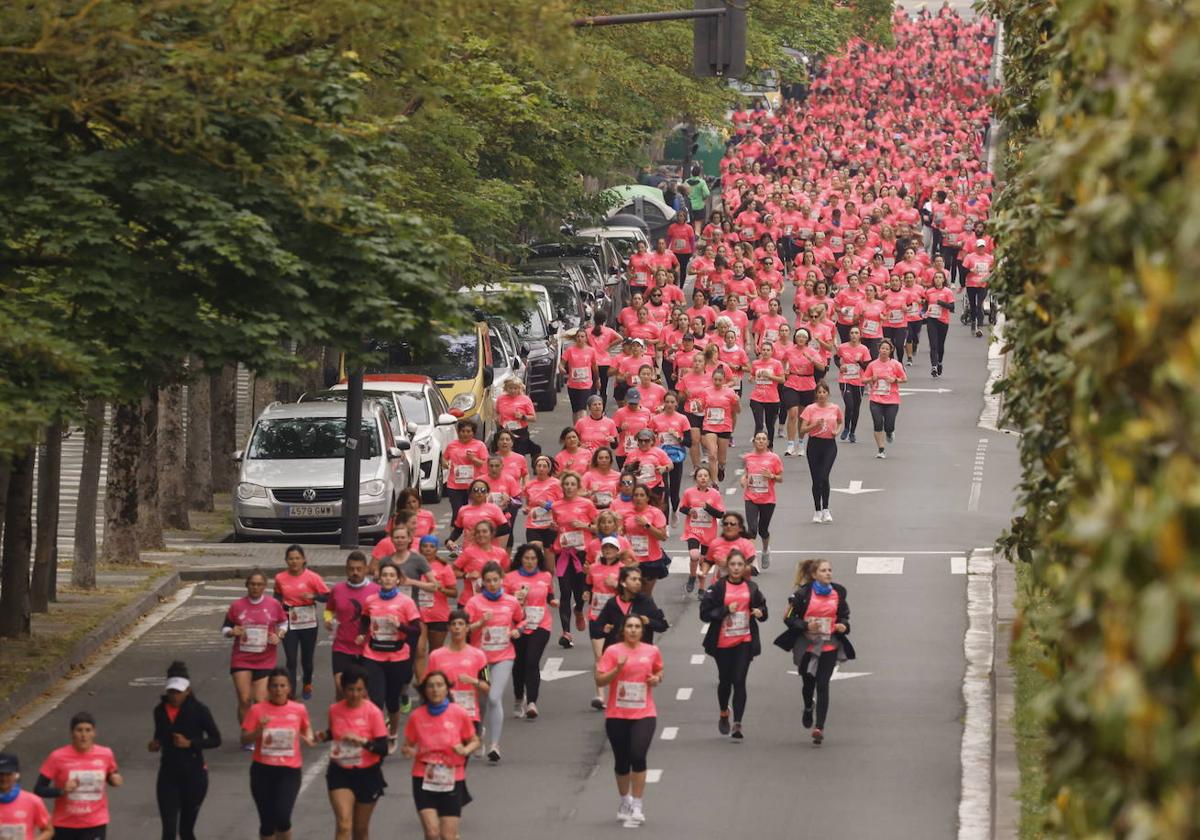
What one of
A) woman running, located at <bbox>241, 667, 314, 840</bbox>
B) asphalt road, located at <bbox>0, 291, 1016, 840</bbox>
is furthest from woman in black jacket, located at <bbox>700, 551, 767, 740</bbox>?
woman running, located at <bbox>241, 667, 314, 840</bbox>

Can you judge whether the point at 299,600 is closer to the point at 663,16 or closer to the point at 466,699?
the point at 466,699

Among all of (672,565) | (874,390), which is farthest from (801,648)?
(874,390)

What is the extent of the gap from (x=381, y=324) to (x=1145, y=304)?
39.3 ft

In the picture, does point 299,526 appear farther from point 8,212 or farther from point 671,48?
point 671,48

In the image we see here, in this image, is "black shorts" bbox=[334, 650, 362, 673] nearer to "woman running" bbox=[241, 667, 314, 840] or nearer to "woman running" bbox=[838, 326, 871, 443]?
"woman running" bbox=[241, 667, 314, 840]

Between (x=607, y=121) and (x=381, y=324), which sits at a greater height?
(x=607, y=121)

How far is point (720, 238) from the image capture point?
4875 cm

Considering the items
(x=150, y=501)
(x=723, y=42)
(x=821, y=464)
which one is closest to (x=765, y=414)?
(x=821, y=464)

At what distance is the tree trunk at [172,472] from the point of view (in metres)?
30.4

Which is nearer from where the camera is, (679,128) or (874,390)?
(874,390)

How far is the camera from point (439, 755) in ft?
48.4

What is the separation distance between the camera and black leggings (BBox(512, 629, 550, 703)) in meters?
19.2

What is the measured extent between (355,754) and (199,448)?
692 inches

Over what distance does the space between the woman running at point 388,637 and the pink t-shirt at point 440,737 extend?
2859 mm
